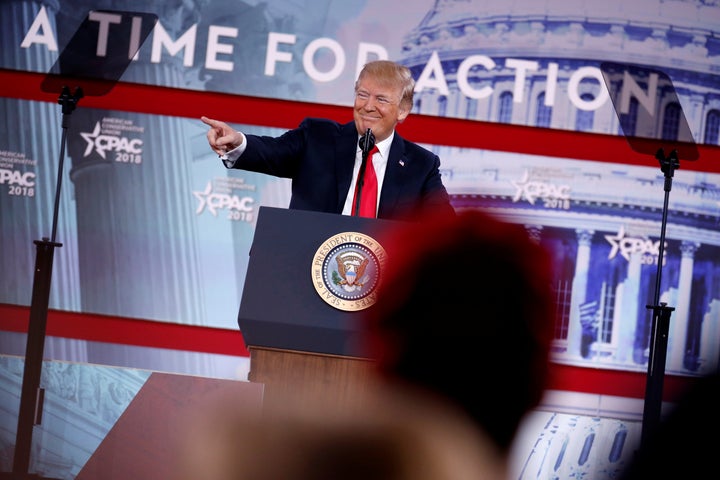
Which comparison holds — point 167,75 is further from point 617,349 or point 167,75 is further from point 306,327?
point 306,327

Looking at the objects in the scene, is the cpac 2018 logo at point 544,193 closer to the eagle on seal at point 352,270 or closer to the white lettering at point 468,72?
the white lettering at point 468,72

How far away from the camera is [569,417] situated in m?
1.95

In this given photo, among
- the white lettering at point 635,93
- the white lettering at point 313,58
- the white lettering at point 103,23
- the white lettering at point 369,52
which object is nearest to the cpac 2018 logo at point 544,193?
the white lettering at point 635,93

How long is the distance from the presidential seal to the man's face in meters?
0.68

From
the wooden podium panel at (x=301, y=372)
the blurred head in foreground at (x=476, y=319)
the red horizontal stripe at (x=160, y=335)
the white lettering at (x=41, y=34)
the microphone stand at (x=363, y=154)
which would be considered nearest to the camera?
the blurred head in foreground at (x=476, y=319)

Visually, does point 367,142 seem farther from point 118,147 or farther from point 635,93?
point 635,93

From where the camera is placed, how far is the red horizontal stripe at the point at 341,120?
17.2 ft

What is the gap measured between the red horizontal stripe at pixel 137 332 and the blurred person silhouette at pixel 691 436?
189 inches

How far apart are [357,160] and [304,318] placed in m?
0.77

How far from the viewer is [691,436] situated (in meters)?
0.52

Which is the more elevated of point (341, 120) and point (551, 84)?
point (551, 84)

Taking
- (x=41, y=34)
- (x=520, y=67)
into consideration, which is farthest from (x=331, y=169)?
(x=41, y=34)

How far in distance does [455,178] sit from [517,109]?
0.57 meters

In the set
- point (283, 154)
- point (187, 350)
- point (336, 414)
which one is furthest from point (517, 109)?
point (336, 414)
